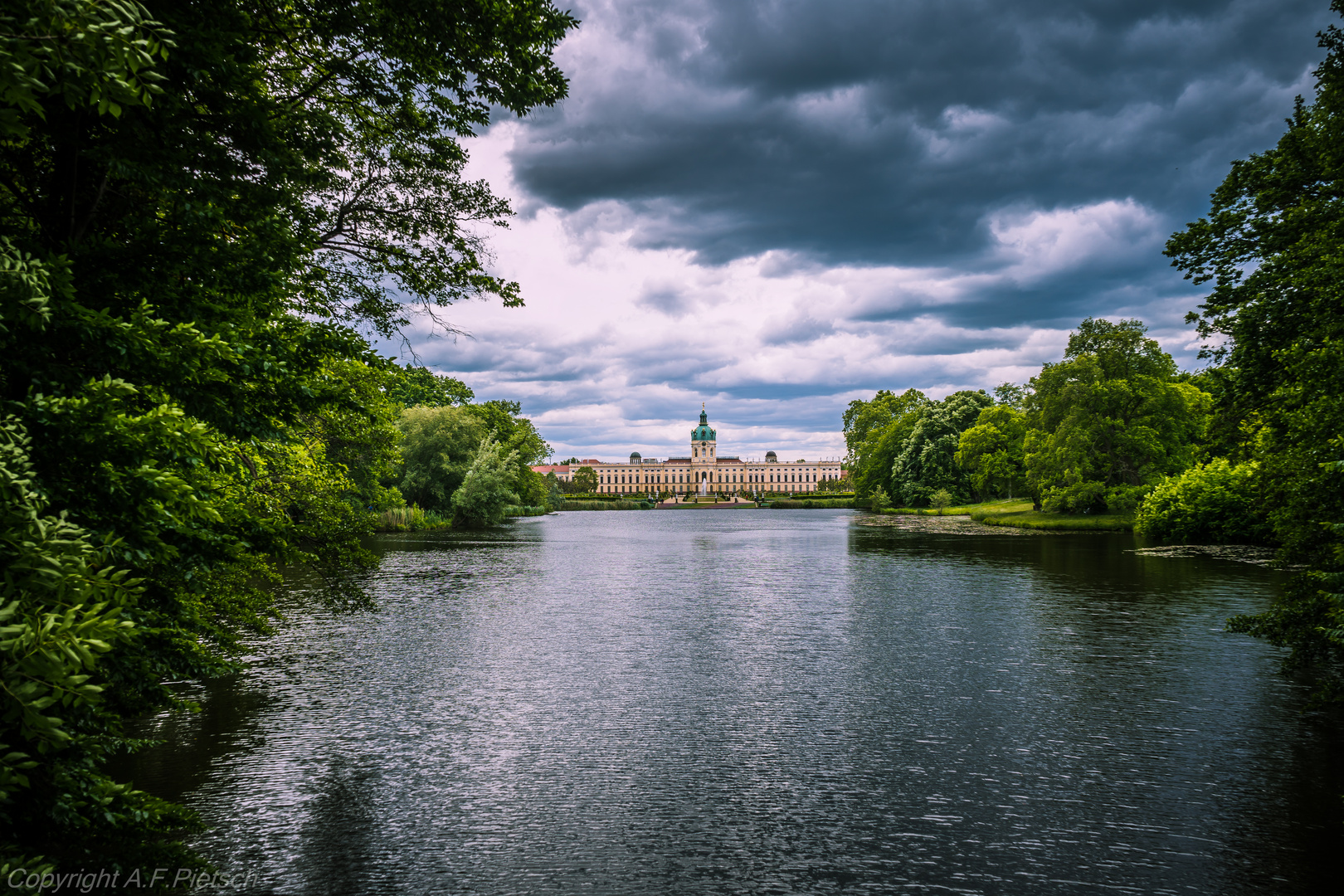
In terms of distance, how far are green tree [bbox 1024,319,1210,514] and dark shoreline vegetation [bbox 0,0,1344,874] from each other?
101ft

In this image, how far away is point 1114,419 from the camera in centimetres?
4697

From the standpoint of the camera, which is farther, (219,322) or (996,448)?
(996,448)

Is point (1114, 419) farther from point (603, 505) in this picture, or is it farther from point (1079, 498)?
point (603, 505)

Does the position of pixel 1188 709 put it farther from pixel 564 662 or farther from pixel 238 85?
pixel 238 85

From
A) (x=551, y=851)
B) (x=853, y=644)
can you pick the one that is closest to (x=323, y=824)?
(x=551, y=851)

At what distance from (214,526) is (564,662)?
25.2ft

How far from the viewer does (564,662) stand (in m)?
14.1

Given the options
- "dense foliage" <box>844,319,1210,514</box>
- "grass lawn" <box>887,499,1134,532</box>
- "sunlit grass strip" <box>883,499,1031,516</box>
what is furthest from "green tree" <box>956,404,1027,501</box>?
"dense foliage" <box>844,319,1210,514</box>

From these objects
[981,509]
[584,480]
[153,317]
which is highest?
[153,317]

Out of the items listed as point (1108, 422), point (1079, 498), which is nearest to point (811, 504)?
point (1079, 498)

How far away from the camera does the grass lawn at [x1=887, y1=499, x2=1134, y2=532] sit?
47531 millimetres

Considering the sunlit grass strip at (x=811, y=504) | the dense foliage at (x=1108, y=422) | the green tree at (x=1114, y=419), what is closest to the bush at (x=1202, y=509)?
the dense foliage at (x=1108, y=422)

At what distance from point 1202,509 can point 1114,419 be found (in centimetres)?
1259

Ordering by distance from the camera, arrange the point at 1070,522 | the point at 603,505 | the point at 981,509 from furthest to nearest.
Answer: the point at 603,505, the point at 981,509, the point at 1070,522
